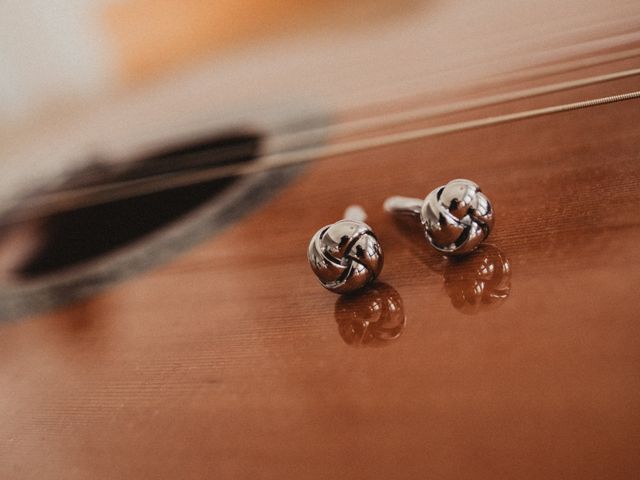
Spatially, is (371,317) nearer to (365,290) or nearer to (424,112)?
(365,290)

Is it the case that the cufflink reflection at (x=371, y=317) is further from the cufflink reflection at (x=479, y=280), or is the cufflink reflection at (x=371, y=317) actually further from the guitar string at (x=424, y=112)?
the guitar string at (x=424, y=112)

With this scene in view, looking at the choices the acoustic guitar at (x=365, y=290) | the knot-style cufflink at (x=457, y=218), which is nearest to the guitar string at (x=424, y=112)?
the acoustic guitar at (x=365, y=290)

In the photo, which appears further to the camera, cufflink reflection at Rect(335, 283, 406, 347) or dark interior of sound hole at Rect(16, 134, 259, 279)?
dark interior of sound hole at Rect(16, 134, 259, 279)

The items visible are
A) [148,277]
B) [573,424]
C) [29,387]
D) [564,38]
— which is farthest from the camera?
[564,38]

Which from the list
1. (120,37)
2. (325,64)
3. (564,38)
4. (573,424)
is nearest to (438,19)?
(325,64)

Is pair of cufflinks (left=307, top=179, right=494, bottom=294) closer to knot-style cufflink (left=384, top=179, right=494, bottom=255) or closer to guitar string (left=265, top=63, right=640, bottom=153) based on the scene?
knot-style cufflink (left=384, top=179, right=494, bottom=255)

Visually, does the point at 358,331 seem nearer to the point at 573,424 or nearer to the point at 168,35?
the point at 573,424

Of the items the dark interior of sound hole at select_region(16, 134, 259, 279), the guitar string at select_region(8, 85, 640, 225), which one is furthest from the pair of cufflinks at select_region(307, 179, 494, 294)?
the dark interior of sound hole at select_region(16, 134, 259, 279)
